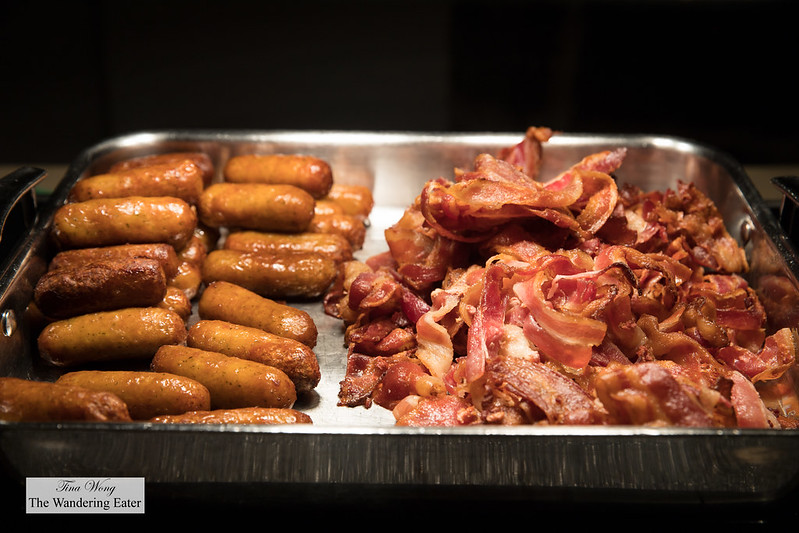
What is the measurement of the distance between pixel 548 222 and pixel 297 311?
45.8 inches

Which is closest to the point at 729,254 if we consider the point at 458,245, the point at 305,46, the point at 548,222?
the point at 548,222

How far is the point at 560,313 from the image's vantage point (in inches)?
110

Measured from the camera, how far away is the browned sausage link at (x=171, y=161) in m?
4.07

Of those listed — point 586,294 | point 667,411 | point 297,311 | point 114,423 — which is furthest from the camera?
point 297,311

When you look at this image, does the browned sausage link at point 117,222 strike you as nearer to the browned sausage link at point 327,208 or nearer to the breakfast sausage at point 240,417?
the browned sausage link at point 327,208

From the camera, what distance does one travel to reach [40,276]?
3.42 m

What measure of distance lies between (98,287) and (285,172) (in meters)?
1.22

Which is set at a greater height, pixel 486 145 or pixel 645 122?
pixel 486 145

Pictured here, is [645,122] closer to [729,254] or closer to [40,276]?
[729,254]

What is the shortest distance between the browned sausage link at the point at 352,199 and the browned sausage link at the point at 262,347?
1236mm

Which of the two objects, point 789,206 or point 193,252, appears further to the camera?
point 193,252

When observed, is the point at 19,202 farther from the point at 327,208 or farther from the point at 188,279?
the point at 327,208

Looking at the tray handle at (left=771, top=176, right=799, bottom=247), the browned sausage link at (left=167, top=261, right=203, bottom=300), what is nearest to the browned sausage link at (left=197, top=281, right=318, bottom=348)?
the browned sausage link at (left=167, top=261, right=203, bottom=300)

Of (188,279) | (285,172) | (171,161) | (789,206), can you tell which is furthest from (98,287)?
(789,206)
